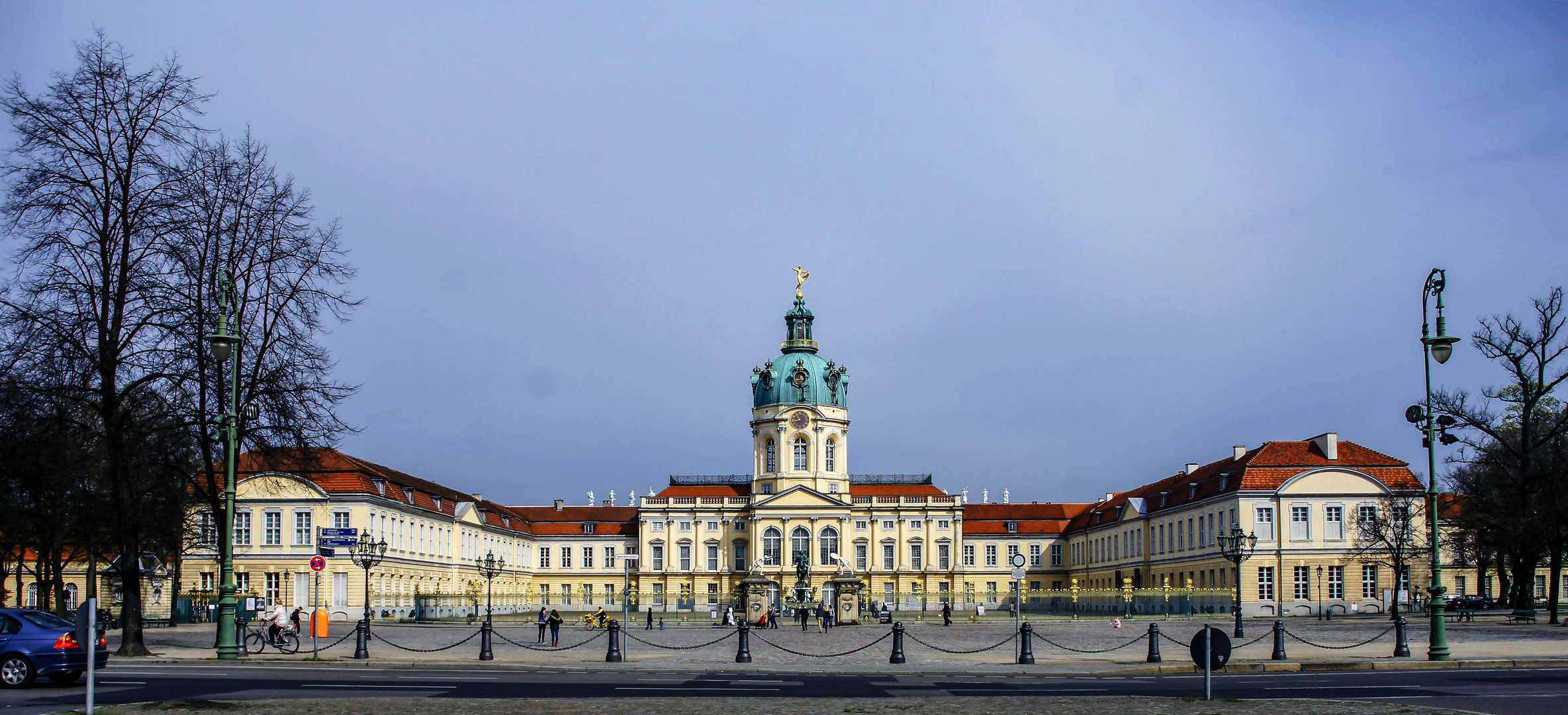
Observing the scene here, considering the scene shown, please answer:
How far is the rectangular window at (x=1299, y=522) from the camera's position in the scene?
7831 cm

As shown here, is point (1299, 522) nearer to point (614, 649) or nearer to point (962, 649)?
point (962, 649)

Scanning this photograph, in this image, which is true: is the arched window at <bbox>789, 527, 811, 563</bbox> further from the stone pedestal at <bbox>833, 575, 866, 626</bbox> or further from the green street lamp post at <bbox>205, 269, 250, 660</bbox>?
the green street lamp post at <bbox>205, 269, 250, 660</bbox>

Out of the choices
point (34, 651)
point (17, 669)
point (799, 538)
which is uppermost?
point (34, 651)

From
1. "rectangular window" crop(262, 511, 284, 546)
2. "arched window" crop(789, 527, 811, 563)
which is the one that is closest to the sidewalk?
"rectangular window" crop(262, 511, 284, 546)

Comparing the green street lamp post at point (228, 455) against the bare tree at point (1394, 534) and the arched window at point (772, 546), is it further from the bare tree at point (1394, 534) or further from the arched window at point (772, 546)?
the arched window at point (772, 546)

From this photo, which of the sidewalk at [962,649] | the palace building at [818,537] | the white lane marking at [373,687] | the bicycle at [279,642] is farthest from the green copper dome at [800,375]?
the white lane marking at [373,687]

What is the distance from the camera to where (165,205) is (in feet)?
111

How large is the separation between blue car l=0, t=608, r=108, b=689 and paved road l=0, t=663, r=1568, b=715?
0.40 metres

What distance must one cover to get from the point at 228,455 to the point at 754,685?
1461 cm

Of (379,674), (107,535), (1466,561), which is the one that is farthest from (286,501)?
(1466,561)

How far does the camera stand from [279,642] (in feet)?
120

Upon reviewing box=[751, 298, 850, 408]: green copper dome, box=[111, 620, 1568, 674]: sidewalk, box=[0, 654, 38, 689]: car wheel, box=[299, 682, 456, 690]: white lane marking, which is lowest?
box=[111, 620, 1568, 674]: sidewalk

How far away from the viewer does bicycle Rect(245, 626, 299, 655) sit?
36312mm

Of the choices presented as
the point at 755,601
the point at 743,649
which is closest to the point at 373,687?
the point at 743,649
